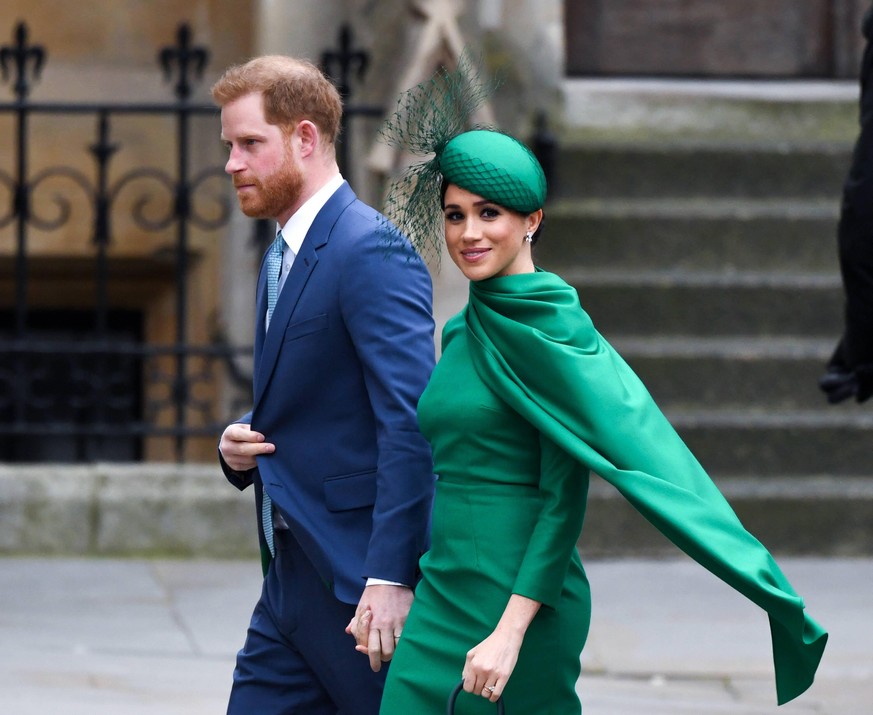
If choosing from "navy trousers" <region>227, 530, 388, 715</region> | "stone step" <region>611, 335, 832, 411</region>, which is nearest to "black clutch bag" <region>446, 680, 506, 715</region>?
"navy trousers" <region>227, 530, 388, 715</region>

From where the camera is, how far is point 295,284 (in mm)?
3508

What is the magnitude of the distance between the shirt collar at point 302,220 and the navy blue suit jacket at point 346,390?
22 mm

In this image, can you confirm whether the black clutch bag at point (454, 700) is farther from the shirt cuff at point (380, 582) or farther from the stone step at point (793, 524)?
the stone step at point (793, 524)

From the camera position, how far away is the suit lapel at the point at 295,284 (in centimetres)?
350

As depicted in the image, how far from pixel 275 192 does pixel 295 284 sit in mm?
183

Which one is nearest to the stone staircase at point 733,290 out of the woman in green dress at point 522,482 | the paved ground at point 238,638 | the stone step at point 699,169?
the stone step at point 699,169

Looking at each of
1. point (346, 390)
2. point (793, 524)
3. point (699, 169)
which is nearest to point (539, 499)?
point (346, 390)

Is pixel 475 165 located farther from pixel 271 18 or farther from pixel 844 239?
pixel 271 18

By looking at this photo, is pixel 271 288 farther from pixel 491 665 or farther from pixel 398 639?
pixel 491 665

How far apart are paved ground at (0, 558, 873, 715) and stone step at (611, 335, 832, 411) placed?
828 mm

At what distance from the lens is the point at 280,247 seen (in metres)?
3.60

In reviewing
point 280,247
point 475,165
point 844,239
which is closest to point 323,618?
point 280,247

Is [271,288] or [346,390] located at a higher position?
[271,288]

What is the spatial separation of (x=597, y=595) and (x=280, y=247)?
3662 mm
